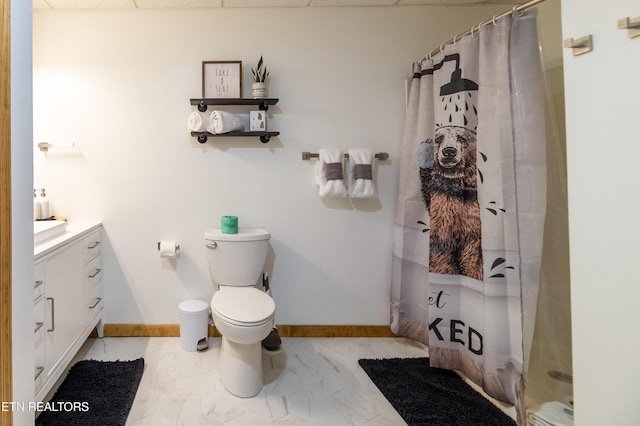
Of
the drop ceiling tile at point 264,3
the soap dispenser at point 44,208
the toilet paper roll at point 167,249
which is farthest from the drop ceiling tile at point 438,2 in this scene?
the soap dispenser at point 44,208

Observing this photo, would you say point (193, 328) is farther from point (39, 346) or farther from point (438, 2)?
point (438, 2)

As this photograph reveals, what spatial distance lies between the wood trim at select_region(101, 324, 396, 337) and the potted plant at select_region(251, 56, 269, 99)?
1635 millimetres

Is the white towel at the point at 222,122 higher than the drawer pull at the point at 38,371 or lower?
higher

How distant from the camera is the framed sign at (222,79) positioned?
2.40m

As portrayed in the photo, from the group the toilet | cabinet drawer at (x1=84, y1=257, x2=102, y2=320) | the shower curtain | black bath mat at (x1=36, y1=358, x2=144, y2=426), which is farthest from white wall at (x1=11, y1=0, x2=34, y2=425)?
the shower curtain

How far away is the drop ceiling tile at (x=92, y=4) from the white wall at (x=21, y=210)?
1.41 meters

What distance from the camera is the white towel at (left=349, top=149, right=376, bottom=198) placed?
7.80 ft

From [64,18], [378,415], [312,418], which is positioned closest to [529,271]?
[378,415]

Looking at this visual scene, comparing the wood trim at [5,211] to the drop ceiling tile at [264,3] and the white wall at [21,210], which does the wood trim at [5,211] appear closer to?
the white wall at [21,210]

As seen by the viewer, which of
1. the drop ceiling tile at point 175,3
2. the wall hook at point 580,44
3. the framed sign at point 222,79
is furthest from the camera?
the framed sign at point 222,79

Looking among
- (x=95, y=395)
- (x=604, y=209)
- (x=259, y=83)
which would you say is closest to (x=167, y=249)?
(x=95, y=395)

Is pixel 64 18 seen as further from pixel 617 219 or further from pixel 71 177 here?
pixel 617 219

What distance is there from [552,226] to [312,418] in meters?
1.44

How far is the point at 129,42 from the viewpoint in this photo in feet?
7.81
